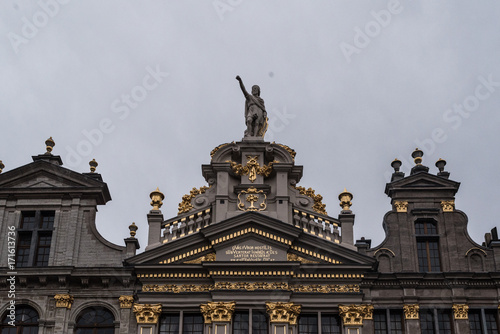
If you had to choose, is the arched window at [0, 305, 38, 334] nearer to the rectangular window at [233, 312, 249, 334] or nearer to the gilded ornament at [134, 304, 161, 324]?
the gilded ornament at [134, 304, 161, 324]

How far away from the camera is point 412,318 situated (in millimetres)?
33719

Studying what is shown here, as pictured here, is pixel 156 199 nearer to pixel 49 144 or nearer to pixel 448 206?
pixel 49 144

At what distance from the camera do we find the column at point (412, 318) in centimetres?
3356

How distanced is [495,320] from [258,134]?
1287 centimetres

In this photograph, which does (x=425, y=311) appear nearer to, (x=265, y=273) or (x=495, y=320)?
(x=495, y=320)

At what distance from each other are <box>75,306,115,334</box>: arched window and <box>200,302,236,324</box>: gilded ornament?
149 inches

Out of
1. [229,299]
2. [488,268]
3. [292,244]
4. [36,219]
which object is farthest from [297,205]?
[36,219]

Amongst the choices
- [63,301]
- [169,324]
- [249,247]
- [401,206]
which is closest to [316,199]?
[401,206]

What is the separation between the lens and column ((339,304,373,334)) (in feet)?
110

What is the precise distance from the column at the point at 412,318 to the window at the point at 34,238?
48.4 feet

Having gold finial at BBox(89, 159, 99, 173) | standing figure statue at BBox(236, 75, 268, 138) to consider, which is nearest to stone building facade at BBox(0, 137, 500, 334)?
gold finial at BBox(89, 159, 99, 173)

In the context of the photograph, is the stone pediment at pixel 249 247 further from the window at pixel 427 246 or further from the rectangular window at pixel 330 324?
the window at pixel 427 246

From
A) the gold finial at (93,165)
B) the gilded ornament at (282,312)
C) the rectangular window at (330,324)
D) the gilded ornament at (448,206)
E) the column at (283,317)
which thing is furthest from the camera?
the gold finial at (93,165)

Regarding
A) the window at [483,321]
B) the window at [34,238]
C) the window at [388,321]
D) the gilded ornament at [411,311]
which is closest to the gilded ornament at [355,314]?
the window at [388,321]
